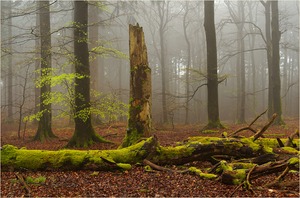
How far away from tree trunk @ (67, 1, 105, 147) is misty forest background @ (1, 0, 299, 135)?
38cm

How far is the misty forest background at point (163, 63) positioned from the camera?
17.7 metres

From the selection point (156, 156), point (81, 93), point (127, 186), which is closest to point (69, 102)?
point (81, 93)

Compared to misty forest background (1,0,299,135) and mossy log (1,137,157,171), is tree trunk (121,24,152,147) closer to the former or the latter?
mossy log (1,137,157,171)

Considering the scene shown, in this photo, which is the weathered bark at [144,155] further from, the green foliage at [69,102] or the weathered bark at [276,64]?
the weathered bark at [276,64]

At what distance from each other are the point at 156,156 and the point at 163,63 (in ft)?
68.4

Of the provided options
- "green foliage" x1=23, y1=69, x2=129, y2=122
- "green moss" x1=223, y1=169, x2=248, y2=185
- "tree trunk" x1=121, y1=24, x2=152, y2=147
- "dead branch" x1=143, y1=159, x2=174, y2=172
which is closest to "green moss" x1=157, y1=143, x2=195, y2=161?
"dead branch" x1=143, y1=159, x2=174, y2=172

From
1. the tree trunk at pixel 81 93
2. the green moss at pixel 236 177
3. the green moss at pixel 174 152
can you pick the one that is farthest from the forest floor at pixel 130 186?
the tree trunk at pixel 81 93

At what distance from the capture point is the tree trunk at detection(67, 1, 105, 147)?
1096 centimetres

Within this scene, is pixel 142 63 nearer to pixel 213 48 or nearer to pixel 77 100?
pixel 77 100

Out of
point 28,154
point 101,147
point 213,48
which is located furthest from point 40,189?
point 213,48

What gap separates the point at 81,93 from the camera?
11.2 meters

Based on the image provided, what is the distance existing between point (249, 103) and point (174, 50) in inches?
725

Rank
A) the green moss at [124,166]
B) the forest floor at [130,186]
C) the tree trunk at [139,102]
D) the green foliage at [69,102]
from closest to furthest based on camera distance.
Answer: the forest floor at [130,186] → the green moss at [124,166] → the tree trunk at [139,102] → the green foliage at [69,102]

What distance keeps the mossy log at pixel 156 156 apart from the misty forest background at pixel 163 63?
11.8 feet
